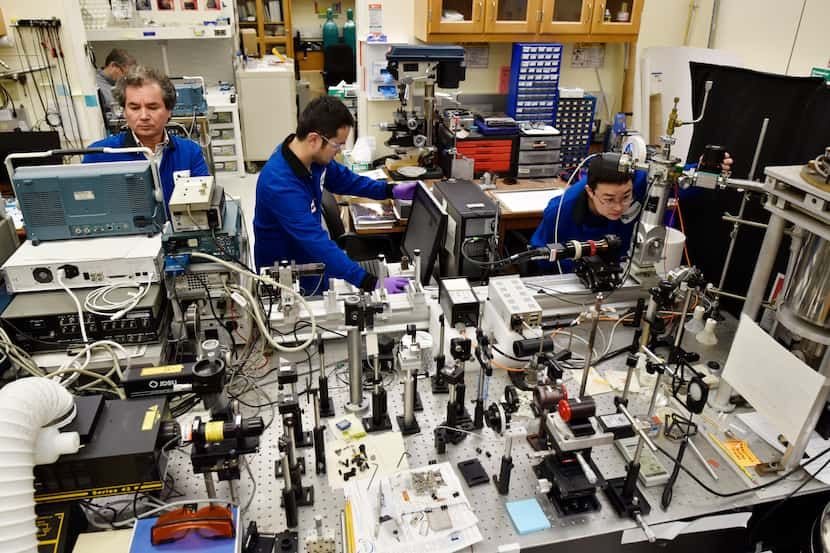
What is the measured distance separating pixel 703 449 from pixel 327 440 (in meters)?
1.06

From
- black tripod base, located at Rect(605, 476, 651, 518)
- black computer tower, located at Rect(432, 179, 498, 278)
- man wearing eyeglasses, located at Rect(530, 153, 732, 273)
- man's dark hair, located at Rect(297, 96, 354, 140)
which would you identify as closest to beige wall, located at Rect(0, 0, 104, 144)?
man's dark hair, located at Rect(297, 96, 354, 140)

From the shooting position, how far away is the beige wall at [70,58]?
176 inches

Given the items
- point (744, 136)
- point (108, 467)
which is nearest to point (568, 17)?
point (744, 136)

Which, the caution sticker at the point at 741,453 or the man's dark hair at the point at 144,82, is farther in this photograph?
the man's dark hair at the point at 144,82

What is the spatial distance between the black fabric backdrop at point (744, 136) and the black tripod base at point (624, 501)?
43.0 inches

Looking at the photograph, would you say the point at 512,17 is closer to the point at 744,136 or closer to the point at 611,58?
the point at 611,58

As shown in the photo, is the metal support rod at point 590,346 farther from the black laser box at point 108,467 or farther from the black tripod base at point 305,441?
the black laser box at point 108,467

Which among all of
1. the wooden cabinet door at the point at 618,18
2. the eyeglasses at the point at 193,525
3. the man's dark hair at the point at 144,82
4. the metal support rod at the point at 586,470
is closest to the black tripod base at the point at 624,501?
the metal support rod at the point at 586,470

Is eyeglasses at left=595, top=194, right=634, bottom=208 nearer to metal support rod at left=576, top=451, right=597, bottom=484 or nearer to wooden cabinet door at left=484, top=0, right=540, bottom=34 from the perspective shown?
metal support rod at left=576, top=451, right=597, bottom=484

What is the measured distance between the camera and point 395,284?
2.06 metres

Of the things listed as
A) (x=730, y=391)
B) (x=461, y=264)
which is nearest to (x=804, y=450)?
(x=730, y=391)

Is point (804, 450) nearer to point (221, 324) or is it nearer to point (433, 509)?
point (433, 509)

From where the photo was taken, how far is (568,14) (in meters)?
3.82

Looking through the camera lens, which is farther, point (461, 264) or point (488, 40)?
point (488, 40)
